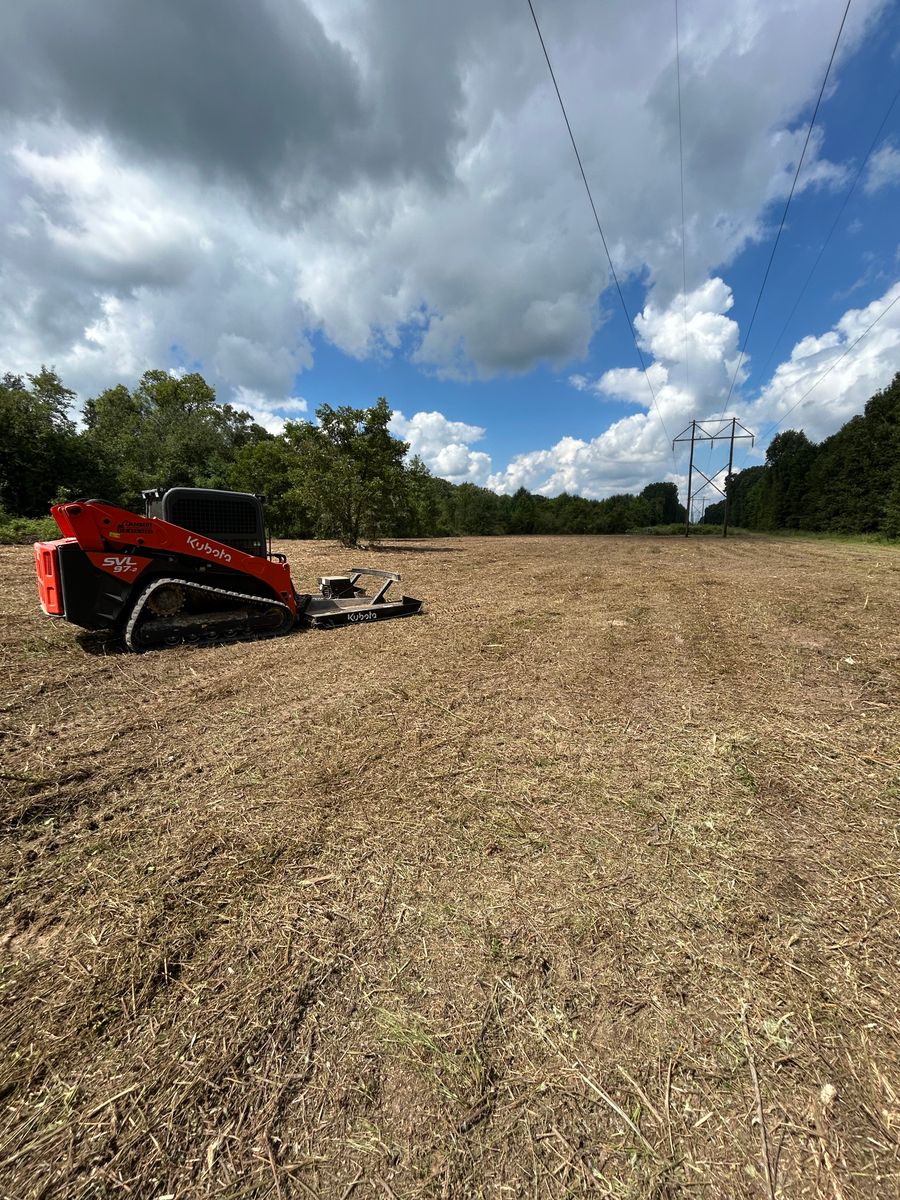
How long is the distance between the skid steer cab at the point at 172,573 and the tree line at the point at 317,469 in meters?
13.7

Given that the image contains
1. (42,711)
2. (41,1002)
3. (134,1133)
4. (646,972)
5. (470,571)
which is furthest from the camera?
(470,571)

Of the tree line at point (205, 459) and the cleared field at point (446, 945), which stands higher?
the tree line at point (205, 459)

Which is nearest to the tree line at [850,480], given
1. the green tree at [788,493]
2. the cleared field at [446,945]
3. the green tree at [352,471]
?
the green tree at [788,493]

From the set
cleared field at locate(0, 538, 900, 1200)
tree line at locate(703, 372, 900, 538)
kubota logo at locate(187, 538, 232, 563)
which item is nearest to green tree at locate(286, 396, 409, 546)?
kubota logo at locate(187, 538, 232, 563)

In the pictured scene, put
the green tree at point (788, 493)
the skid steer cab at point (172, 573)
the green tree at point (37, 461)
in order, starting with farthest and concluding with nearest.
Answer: the green tree at point (788, 493), the green tree at point (37, 461), the skid steer cab at point (172, 573)

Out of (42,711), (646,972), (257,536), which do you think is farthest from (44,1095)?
(257,536)

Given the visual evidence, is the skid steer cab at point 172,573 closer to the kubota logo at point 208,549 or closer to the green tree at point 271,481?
the kubota logo at point 208,549

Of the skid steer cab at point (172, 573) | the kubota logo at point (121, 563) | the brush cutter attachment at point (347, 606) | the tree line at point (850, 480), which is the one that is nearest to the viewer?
the skid steer cab at point (172, 573)

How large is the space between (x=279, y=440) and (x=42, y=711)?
151 ft

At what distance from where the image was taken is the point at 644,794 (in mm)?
2969

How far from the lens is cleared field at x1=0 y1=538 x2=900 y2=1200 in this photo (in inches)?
52.3

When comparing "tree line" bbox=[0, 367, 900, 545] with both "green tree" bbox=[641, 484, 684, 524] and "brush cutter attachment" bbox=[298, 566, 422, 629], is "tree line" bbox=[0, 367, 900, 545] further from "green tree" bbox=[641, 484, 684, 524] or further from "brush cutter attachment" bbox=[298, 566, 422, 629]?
"green tree" bbox=[641, 484, 684, 524]

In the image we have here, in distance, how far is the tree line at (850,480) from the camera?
37.8 metres

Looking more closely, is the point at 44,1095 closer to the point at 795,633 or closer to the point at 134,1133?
the point at 134,1133
